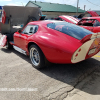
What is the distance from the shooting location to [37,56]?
3.43 m

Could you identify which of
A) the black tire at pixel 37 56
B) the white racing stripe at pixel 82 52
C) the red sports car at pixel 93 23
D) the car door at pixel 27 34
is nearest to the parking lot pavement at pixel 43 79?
the black tire at pixel 37 56

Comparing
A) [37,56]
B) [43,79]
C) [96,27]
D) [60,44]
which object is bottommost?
[43,79]

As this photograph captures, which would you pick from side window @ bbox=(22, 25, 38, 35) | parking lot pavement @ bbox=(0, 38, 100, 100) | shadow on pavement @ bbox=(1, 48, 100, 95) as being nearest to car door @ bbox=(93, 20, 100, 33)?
parking lot pavement @ bbox=(0, 38, 100, 100)

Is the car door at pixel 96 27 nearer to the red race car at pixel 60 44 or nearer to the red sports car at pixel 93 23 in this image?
the red sports car at pixel 93 23

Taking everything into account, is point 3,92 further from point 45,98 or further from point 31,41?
point 31,41

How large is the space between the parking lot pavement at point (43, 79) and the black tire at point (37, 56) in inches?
6.9

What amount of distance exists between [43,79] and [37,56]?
789mm

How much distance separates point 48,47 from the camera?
2838 millimetres

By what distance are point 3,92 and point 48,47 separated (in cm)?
139

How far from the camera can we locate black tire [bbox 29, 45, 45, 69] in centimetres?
314

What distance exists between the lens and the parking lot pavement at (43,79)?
7.63 ft

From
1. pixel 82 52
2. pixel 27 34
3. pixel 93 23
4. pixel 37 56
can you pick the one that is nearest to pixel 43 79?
pixel 37 56

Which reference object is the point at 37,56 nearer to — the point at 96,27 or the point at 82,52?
the point at 82,52

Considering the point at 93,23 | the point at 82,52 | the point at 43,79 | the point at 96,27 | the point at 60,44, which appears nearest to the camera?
the point at 82,52
